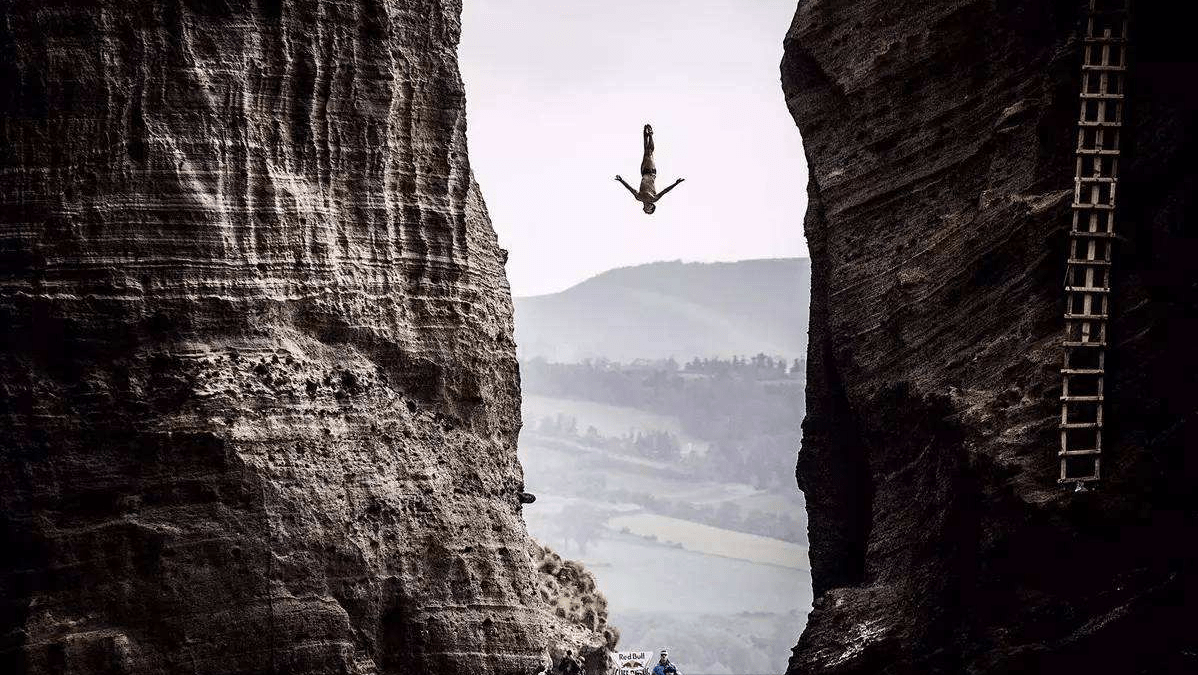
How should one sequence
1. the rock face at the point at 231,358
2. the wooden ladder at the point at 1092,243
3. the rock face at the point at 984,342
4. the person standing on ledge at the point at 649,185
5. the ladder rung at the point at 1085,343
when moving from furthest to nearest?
the person standing on ledge at the point at 649,185
the ladder rung at the point at 1085,343
the wooden ladder at the point at 1092,243
the rock face at the point at 984,342
the rock face at the point at 231,358

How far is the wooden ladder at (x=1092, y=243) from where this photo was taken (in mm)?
20984

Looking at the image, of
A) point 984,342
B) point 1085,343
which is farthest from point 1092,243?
point 984,342

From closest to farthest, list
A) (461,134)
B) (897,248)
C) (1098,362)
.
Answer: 1. (1098,362)
2. (461,134)
3. (897,248)

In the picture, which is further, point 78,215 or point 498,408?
point 498,408

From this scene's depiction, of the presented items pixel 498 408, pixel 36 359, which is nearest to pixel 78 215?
pixel 36 359

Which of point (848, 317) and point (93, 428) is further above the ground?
point (848, 317)

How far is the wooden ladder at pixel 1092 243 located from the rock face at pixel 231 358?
266 inches

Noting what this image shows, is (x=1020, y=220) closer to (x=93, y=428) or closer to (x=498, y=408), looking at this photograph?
(x=498, y=408)

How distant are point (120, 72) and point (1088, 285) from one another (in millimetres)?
10953

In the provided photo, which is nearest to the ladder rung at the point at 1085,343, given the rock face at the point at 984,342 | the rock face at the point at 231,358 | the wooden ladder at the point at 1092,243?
the wooden ladder at the point at 1092,243

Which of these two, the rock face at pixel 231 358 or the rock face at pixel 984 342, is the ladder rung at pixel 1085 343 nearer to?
the rock face at pixel 984 342

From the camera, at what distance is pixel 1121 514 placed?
20609 mm

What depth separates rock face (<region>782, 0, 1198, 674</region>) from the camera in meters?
20.7

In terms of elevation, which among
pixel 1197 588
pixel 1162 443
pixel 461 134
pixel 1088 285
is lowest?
pixel 1197 588
